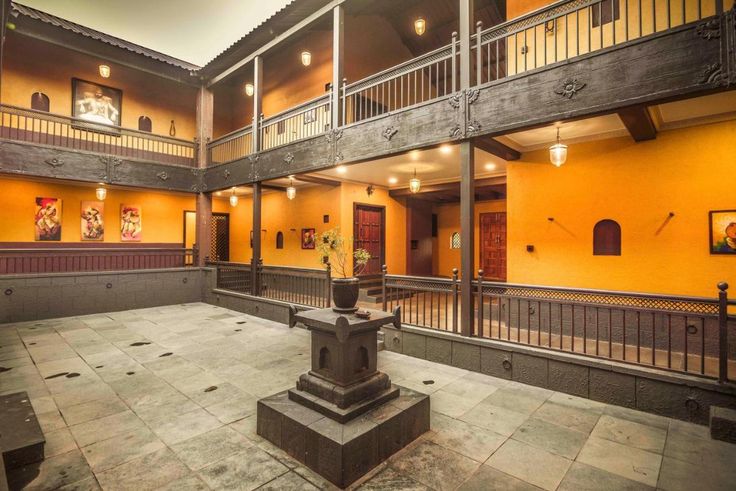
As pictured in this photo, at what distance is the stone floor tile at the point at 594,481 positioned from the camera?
278 centimetres

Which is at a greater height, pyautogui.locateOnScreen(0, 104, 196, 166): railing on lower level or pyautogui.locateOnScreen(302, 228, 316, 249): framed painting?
pyautogui.locateOnScreen(0, 104, 196, 166): railing on lower level

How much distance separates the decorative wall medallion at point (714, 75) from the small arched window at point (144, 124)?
15219 millimetres

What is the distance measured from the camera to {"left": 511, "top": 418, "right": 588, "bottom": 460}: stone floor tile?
10.9 feet

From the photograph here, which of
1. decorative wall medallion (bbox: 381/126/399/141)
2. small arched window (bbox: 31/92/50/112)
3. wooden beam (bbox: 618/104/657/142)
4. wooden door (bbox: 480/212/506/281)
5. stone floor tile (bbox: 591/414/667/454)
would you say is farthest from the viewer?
wooden door (bbox: 480/212/506/281)

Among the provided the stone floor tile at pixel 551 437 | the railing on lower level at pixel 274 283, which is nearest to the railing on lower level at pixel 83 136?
the railing on lower level at pixel 274 283

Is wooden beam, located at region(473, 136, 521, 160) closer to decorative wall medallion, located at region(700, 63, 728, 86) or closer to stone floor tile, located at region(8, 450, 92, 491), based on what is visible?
decorative wall medallion, located at region(700, 63, 728, 86)

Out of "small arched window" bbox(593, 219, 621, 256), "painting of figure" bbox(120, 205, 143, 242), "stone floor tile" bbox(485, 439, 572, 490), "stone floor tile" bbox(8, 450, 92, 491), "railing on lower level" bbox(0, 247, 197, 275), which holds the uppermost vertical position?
"painting of figure" bbox(120, 205, 143, 242)

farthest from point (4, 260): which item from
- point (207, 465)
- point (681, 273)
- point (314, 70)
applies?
point (681, 273)

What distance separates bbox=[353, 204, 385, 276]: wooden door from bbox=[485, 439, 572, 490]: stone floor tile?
316 inches

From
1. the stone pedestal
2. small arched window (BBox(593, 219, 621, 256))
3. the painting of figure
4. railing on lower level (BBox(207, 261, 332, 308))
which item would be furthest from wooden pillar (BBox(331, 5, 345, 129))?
the painting of figure

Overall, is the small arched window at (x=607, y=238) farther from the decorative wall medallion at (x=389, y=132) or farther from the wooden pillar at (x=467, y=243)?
Result: the decorative wall medallion at (x=389, y=132)

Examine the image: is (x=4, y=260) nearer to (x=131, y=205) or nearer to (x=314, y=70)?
(x=131, y=205)

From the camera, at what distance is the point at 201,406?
13.8 feet

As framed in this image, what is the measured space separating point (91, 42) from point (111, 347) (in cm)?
894
